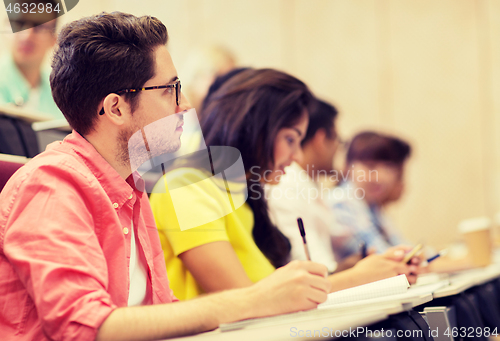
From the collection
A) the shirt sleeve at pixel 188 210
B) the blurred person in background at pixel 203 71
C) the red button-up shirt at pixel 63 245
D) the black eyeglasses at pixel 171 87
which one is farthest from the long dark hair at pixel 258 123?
the blurred person in background at pixel 203 71

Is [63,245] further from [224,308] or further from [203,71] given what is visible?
[203,71]

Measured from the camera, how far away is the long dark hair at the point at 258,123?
993mm

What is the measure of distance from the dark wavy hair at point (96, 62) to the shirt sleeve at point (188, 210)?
0.72ft

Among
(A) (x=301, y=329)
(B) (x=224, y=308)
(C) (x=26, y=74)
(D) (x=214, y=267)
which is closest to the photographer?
(A) (x=301, y=329)

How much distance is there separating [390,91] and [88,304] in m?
3.08

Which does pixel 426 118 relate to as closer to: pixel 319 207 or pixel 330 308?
pixel 319 207

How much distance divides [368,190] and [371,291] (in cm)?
162

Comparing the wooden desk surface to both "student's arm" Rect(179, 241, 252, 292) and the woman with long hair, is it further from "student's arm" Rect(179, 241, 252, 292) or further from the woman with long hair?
"student's arm" Rect(179, 241, 252, 292)

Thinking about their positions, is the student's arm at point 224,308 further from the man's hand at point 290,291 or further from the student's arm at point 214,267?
the student's arm at point 214,267

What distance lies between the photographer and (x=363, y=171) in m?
2.14

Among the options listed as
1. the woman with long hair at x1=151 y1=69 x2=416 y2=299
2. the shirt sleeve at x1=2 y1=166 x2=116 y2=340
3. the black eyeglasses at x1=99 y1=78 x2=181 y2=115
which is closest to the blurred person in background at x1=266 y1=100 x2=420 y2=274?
the woman with long hair at x1=151 y1=69 x2=416 y2=299

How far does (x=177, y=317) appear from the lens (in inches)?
21.8

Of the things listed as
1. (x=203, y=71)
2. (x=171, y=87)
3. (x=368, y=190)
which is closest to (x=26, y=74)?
(x=203, y=71)

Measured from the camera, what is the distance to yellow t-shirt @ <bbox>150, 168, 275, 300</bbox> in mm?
824
